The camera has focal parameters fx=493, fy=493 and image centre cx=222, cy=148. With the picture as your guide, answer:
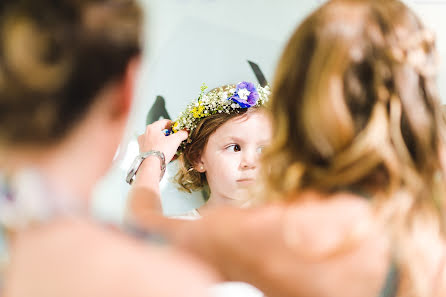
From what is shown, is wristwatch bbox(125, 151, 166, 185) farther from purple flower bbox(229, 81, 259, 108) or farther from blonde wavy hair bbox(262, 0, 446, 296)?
blonde wavy hair bbox(262, 0, 446, 296)

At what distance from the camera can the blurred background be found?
9.73 feet

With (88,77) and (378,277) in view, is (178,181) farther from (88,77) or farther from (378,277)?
(88,77)

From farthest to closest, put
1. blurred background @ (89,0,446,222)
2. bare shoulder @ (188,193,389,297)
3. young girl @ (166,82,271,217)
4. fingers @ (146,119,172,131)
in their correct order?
blurred background @ (89,0,446,222) < young girl @ (166,82,271,217) < fingers @ (146,119,172,131) < bare shoulder @ (188,193,389,297)

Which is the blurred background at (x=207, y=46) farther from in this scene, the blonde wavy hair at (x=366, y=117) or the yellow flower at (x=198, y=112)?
the blonde wavy hair at (x=366, y=117)

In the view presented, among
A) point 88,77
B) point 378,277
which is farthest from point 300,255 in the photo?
point 88,77

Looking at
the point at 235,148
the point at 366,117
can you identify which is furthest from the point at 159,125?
the point at 366,117

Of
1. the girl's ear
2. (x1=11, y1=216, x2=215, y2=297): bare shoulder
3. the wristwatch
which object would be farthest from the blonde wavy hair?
the girl's ear

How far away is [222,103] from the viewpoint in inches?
107

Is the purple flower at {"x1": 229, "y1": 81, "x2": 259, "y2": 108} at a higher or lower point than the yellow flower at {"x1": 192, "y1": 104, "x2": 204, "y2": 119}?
higher

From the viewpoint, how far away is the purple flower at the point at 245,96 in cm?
268

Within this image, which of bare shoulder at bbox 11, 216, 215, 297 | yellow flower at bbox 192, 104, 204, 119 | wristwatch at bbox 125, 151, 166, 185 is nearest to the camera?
bare shoulder at bbox 11, 216, 215, 297

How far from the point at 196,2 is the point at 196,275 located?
236 centimetres

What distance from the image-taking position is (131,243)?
0.96 metres

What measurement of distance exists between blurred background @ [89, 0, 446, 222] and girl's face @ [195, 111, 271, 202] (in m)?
0.37
